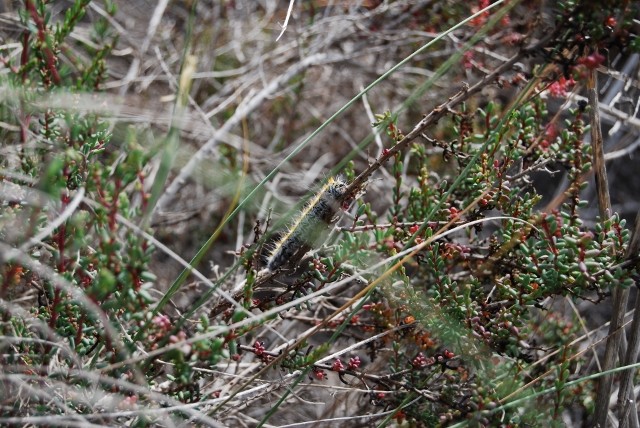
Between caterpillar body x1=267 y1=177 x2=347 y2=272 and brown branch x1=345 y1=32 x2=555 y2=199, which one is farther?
caterpillar body x1=267 y1=177 x2=347 y2=272

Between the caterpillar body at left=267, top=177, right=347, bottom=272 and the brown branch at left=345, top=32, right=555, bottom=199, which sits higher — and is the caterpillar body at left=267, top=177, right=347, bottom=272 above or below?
below

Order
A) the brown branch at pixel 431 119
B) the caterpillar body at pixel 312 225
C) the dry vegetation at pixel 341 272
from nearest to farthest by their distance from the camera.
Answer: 1. the dry vegetation at pixel 341 272
2. the brown branch at pixel 431 119
3. the caterpillar body at pixel 312 225

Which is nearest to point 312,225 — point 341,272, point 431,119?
point 341,272

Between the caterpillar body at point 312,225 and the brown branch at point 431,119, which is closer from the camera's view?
the brown branch at point 431,119

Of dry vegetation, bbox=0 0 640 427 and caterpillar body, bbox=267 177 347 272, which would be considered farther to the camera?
caterpillar body, bbox=267 177 347 272

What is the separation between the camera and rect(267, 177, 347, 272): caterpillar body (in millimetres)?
1668

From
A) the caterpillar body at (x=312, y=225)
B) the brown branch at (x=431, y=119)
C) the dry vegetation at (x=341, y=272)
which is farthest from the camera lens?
the caterpillar body at (x=312, y=225)

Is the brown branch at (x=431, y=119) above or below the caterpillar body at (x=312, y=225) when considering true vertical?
above

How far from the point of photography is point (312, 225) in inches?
66.0

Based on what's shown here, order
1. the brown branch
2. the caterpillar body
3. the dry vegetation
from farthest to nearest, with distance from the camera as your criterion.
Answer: the caterpillar body → the brown branch → the dry vegetation

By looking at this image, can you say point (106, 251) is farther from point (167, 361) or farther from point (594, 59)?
point (594, 59)

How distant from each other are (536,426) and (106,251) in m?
1.13

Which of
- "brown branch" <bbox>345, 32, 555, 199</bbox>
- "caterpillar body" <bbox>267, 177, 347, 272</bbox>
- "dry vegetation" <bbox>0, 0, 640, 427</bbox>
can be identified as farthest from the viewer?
"caterpillar body" <bbox>267, 177, 347, 272</bbox>

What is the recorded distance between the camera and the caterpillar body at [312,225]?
167cm
